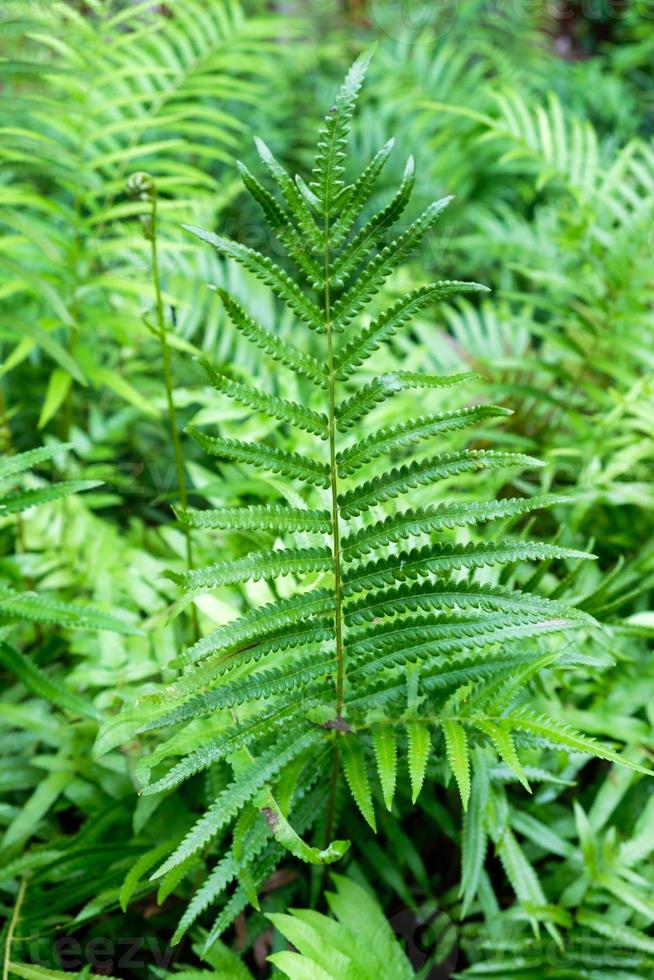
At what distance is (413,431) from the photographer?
958 mm

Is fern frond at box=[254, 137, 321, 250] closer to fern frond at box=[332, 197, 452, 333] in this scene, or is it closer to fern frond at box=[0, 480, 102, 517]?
fern frond at box=[332, 197, 452, 333]

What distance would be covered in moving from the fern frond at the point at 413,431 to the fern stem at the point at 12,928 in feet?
2.56

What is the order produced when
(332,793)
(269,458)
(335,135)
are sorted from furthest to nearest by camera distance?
(332,793) < (269,458) < (335,135)

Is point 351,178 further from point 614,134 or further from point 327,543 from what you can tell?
point 327,543

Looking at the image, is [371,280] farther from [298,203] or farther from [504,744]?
[504,744]

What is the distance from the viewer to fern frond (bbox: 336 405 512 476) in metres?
0.94

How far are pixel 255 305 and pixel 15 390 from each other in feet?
2.16

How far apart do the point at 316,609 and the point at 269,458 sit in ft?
0.62

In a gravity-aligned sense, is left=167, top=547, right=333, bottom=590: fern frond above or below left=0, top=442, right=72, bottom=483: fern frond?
below

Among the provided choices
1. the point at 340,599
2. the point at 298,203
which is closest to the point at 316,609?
the point at 340,599

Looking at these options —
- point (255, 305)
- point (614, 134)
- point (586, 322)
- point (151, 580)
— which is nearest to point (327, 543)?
point (151, 580)

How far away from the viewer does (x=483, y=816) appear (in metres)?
1.16

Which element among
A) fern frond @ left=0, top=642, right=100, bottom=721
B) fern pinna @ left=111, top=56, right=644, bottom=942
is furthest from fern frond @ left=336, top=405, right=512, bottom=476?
fern frond @ left=0, top=642, right=100, bottom=721

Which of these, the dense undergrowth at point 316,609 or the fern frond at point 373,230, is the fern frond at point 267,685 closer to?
the dense undergrowth at point 316,609
